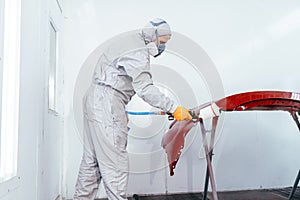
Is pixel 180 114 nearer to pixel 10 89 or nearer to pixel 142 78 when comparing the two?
pixel 142 78

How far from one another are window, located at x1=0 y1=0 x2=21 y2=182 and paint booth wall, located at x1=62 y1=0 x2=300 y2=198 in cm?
162

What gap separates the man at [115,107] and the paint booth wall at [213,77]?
1.16m

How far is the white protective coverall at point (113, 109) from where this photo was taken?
207 cm

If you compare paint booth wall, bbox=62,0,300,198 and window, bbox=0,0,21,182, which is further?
paint booth wall, bbox=62,0,300,198

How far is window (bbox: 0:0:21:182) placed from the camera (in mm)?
1613

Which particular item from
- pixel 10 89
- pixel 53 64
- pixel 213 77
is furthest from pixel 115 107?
pixel 213 77

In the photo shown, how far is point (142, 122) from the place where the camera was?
11.5 ft

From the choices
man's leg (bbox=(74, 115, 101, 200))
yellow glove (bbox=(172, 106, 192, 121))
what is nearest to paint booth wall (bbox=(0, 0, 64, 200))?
man's leg (bbox=(74, 115, 101, 200))

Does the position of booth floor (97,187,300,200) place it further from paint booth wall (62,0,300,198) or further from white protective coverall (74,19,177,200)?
white protective coverall (74,19,177,200)

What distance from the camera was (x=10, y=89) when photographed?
169cm

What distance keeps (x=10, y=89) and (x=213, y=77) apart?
101 inches

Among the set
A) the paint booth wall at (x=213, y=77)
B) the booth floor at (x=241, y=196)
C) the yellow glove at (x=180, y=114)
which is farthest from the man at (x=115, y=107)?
the booth floor at (x=241, y=196)

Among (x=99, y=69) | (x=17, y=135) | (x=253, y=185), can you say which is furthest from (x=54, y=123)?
(x=253, y=185)

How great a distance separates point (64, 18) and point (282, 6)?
8.92ft
